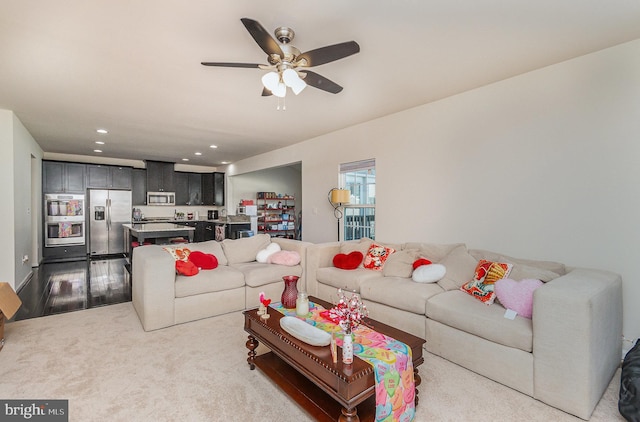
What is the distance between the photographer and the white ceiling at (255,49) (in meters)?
1.95

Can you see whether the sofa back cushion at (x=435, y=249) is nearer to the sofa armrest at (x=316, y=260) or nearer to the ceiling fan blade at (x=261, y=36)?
the sofa armrest at (x=316, y=260)

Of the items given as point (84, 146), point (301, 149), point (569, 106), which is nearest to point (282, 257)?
point (301, 149)

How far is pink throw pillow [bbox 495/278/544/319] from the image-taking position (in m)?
2.20

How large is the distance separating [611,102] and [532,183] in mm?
844

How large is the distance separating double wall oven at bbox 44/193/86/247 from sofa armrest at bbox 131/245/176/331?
5.16m

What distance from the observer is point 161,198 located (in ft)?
27.5

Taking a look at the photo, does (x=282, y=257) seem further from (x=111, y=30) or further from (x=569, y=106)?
(x=569, y=106)

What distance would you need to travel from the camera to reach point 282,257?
162 inches

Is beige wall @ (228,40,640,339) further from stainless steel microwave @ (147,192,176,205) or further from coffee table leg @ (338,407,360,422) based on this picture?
stainless steel microwave @ (147,192,176,205)

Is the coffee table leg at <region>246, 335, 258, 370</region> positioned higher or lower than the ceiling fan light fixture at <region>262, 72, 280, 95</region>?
lower

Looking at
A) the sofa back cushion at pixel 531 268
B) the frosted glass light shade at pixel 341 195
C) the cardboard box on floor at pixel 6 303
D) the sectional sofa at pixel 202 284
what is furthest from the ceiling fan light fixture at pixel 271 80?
the cardboard box on floor at pixel 6 303

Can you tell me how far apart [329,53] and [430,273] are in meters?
2.21

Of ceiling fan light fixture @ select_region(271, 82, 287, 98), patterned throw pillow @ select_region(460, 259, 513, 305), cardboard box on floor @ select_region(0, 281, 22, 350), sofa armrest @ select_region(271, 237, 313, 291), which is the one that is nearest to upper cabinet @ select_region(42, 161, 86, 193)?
cardboard box on floor @ select_region(0, 281, 22, 350)

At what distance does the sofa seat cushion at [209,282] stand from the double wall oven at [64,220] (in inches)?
211
